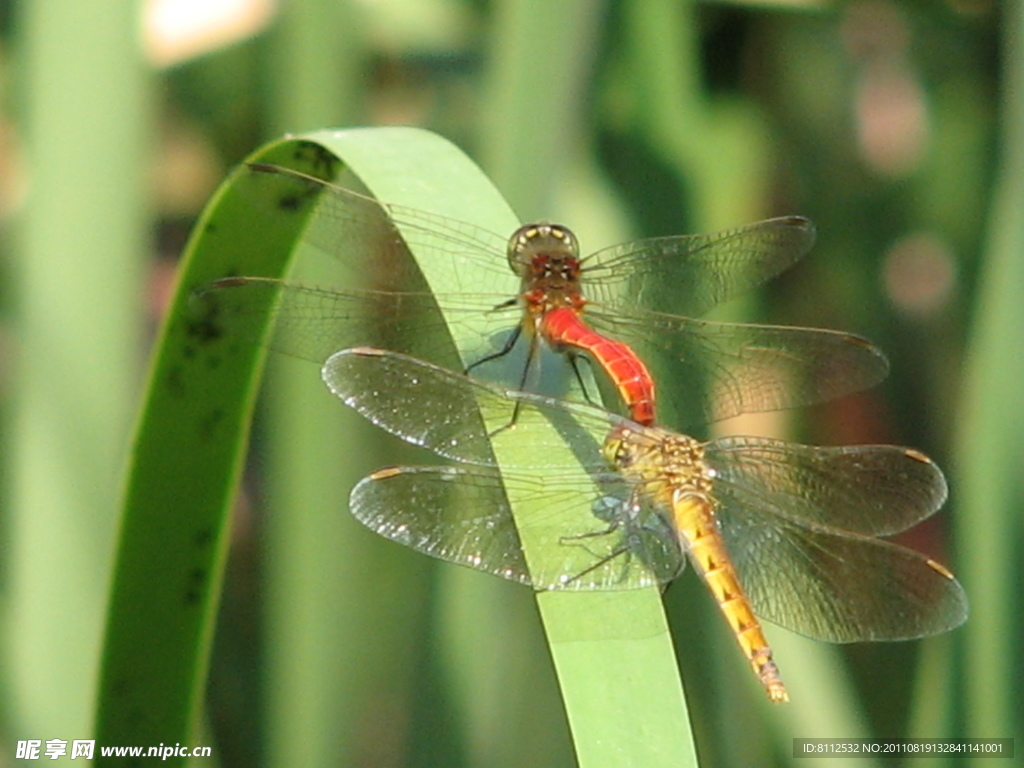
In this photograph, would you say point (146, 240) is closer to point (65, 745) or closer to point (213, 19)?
point (65, 745)

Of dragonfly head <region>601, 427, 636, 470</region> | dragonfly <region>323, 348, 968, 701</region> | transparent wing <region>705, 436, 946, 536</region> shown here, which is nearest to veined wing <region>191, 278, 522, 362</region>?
dragonfly <region>323, 348, 968, 701</region>

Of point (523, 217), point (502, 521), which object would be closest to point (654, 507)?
point (502, 521)

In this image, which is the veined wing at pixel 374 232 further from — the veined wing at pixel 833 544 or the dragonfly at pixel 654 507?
the veined wing at pixel 833 544

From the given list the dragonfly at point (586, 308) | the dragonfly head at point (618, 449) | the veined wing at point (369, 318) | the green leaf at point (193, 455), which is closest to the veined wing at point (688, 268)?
the dragonfly at point (586, 308)

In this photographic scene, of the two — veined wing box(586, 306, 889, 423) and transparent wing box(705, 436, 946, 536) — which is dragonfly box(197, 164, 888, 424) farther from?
transparent wing box(705, 436, 946, 536)

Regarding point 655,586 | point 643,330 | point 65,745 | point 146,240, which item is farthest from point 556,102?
point 65,745

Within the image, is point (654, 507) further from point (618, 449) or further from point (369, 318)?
point (369, 318)
